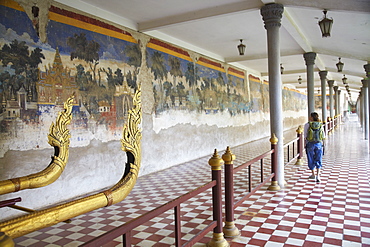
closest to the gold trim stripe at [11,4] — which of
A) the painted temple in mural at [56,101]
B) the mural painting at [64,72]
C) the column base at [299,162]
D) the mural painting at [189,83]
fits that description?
the mural painting at [64,72]

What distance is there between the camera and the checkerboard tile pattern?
421cm

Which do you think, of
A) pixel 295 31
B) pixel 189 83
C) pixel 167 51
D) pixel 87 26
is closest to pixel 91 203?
pixel 87 26

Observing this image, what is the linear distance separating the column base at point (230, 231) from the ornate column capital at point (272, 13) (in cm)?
463

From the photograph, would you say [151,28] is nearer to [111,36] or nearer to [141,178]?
[111,36]

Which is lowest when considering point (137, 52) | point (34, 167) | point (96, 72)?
point (34, 167)

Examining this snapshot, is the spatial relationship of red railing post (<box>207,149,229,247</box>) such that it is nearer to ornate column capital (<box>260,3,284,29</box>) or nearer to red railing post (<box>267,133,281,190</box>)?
red railing post (<box>267,133,281,190</box>)

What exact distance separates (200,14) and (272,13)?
1.89 meters

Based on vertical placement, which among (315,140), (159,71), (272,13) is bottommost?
(315,140)

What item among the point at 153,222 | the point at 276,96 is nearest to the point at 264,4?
the point at 276,96

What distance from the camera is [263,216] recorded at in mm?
5059

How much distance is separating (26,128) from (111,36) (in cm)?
328

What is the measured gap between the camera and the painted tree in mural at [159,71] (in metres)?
9.22

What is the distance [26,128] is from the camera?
567 centimetres

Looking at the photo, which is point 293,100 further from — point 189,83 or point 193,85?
point 189,83
